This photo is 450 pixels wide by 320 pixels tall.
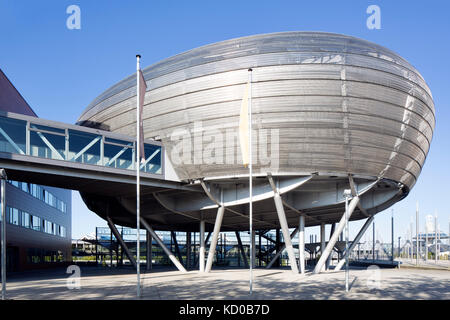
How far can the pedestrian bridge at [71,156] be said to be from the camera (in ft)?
84.0

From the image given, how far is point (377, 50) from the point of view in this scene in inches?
1243

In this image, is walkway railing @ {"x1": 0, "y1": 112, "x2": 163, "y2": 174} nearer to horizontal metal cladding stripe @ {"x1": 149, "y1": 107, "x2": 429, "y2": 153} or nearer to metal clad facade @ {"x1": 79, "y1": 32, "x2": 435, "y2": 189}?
metal clad facade @ {"x1": 79, "y1": 32, "x2": 435, "y2": 189}

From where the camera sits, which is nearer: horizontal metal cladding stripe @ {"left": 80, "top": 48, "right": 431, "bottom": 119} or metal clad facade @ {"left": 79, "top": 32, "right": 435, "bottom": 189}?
metal clad facade @ {"left": 79, "top": 32, "right": 435, "bottom": 189}

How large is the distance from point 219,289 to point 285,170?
11.4m

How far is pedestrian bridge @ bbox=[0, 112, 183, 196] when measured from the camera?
2561 cm

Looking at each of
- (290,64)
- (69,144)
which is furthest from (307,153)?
(69,144)

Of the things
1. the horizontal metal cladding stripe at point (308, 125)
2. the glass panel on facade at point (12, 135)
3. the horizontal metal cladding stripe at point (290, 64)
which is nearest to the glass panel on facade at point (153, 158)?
the horizontal metal cladding stripe at point (308, 125)

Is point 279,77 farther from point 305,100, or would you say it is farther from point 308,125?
point 308,125

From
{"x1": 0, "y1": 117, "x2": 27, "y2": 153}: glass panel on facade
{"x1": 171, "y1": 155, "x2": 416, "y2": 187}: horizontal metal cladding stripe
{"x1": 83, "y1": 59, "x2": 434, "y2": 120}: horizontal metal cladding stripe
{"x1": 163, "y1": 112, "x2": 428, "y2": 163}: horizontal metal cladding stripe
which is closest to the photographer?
{"x1": 0, "y1": 117, "x2": 27, "y2": 153}: glass panel on facade

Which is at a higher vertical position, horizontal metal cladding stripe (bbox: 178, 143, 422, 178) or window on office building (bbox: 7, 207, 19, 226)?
horizontal metal cladding stripe (bbox: 178, 143, 422, 178)

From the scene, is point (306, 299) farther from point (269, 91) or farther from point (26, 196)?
point (26, 196)

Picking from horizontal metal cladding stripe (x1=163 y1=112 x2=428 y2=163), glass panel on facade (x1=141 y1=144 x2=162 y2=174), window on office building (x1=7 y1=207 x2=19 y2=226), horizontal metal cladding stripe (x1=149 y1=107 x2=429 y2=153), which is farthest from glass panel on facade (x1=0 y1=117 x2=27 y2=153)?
window on office building (x1=7 y1=207 x2=19 y2=226)

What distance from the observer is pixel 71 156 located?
90.9 feet

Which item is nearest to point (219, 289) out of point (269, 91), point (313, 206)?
point (269, 91)
